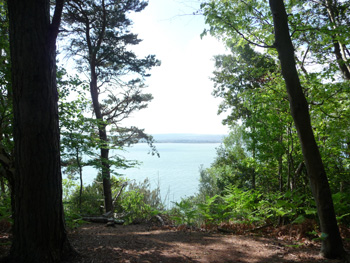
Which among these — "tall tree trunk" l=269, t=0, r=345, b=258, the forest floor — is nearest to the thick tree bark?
the forest floor

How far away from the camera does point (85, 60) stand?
32.5ft

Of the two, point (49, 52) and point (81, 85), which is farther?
point (81, 85)

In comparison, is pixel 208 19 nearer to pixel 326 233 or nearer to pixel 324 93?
pixel 324 93

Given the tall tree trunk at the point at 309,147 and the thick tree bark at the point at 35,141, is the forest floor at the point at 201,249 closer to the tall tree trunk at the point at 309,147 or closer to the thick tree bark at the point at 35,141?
the tall tree trunk at the point at 309,147

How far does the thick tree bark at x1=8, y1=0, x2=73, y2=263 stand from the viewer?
7.51 feet

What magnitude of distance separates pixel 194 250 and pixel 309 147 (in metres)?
2.06

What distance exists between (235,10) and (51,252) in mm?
4203

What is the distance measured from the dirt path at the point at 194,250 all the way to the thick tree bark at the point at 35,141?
50 centimetres

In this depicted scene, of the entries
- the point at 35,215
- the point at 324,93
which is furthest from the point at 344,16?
the point at 35,215

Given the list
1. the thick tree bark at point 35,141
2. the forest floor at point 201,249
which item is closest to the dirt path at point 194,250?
the forest floor at point 201,249

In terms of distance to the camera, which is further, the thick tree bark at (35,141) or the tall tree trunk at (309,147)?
the tall tree trunk at (309,147)

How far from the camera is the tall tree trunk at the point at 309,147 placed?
9.20 feet

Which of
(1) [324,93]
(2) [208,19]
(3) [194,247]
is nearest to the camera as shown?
(3) [194,247]

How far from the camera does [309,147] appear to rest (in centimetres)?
291
